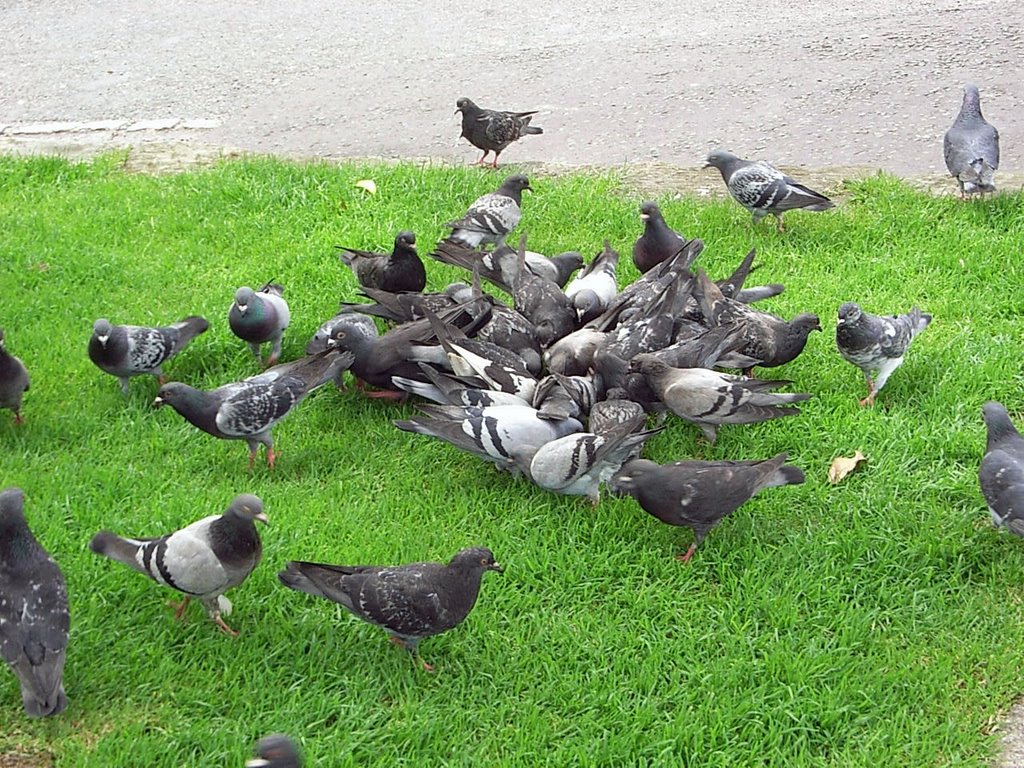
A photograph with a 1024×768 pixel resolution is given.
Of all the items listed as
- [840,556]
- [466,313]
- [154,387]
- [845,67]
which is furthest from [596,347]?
[845,67]

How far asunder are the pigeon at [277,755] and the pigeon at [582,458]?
1902mm

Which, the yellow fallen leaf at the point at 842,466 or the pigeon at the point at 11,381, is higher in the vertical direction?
the pigeon at the point at 11,381

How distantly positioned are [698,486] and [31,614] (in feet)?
7.82

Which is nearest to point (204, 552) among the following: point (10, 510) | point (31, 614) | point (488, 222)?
point (31, 614)

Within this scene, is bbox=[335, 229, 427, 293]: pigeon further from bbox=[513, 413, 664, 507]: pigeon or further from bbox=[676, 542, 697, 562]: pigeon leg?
bbox=[676, 542, 697, 562]: pigeon leg

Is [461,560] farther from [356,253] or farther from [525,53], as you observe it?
[525,53]

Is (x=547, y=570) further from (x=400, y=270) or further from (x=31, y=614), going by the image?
(x=400, y=270)

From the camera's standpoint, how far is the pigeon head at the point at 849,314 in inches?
199

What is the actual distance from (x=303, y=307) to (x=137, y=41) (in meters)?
6.38

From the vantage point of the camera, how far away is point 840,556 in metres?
4.24

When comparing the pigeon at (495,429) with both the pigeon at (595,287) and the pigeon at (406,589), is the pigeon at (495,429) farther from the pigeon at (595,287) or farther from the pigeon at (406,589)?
the pigeon at (595,287)

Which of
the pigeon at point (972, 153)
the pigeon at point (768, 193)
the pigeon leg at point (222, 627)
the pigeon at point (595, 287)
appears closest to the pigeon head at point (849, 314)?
the pigeon at point (595, 287)

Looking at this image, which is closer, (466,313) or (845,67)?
(466,313)

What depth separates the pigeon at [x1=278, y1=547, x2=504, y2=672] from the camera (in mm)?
3625
